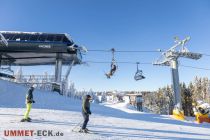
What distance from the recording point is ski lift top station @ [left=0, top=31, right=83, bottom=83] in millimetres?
35250

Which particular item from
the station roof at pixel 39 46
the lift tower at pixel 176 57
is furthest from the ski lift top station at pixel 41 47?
the lift tower at pixel 176 57

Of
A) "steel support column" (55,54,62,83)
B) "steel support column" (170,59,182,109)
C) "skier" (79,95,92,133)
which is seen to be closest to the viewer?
"skier" (79,95,92,133)

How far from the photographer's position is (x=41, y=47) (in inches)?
1394

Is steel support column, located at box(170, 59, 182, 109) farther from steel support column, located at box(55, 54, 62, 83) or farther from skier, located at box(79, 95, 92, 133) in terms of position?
skier, located at box(79, 95, 92, 133)

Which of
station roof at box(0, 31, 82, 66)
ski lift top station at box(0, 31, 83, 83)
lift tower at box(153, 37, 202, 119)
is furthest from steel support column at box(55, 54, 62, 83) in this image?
lift tower at box(153, 37, 202, 119)

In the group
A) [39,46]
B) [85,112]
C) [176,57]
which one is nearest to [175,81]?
[176,57]

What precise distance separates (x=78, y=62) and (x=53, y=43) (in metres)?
5.65

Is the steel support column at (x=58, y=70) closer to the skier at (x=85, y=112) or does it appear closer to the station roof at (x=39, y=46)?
the station roof at (x=39, y=46)

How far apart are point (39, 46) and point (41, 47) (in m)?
0.29

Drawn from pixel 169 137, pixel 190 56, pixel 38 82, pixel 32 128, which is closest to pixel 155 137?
pixel 169 137

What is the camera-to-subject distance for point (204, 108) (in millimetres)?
24172

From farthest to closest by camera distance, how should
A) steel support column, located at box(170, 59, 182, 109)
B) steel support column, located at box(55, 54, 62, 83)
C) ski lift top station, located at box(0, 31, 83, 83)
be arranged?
1. steel support column, located at box(55, 54, 62, 83)
2. ski lift top station, located at box(0, 31, 83, 83)
3. steel support column, located at box(170, 59, 182, 109)

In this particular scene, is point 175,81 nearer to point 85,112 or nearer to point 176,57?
point 176,57

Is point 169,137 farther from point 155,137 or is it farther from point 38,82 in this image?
point 38,82
